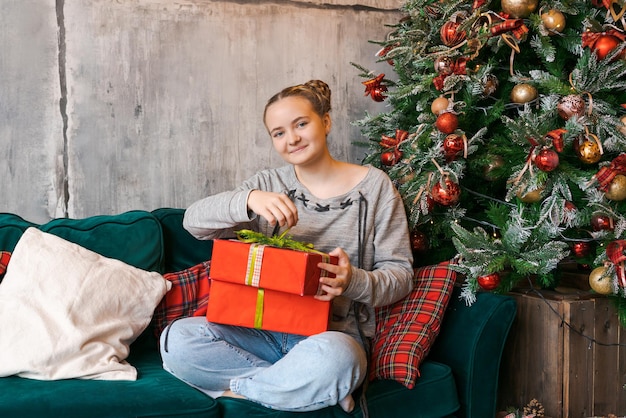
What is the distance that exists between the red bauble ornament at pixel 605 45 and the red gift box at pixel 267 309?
110cm

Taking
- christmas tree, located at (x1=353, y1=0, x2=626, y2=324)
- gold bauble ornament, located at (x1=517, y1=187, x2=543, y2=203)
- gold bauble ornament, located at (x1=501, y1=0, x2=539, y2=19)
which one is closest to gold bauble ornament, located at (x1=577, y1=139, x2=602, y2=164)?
christmas tree, located at (x1=353, y1=0, x2=626, y2=324)

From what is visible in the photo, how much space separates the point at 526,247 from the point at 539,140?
1.10 ft

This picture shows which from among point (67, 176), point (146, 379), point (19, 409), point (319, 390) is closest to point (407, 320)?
point (319, 390)

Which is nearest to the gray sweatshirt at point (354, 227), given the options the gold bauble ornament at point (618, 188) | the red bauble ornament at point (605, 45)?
the gold bauble ornament at point (618, 188)

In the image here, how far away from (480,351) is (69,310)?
1.20 metres

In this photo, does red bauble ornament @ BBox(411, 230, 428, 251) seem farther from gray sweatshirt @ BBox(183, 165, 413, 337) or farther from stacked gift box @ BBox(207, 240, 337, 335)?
stacked gift box @ BBox(207, 240, 337, 335)

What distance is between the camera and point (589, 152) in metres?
2.01

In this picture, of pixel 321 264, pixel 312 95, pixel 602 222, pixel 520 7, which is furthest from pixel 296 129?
pixel 602 222

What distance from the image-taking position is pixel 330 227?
7.00 ft

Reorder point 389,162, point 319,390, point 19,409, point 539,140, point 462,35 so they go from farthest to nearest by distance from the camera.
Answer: point 389,162 < point 462,35 < point 539,140 < point 319,390 < point 19,409

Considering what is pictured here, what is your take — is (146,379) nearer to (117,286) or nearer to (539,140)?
(117,286)

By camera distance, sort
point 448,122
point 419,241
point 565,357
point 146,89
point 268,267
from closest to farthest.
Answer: point 268,267 < point 565,357 < point 448,122 < point 419,241 < point 146,89

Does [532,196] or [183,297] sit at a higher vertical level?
[532,196]

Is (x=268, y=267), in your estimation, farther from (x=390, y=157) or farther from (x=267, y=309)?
(x=390, y=157)
